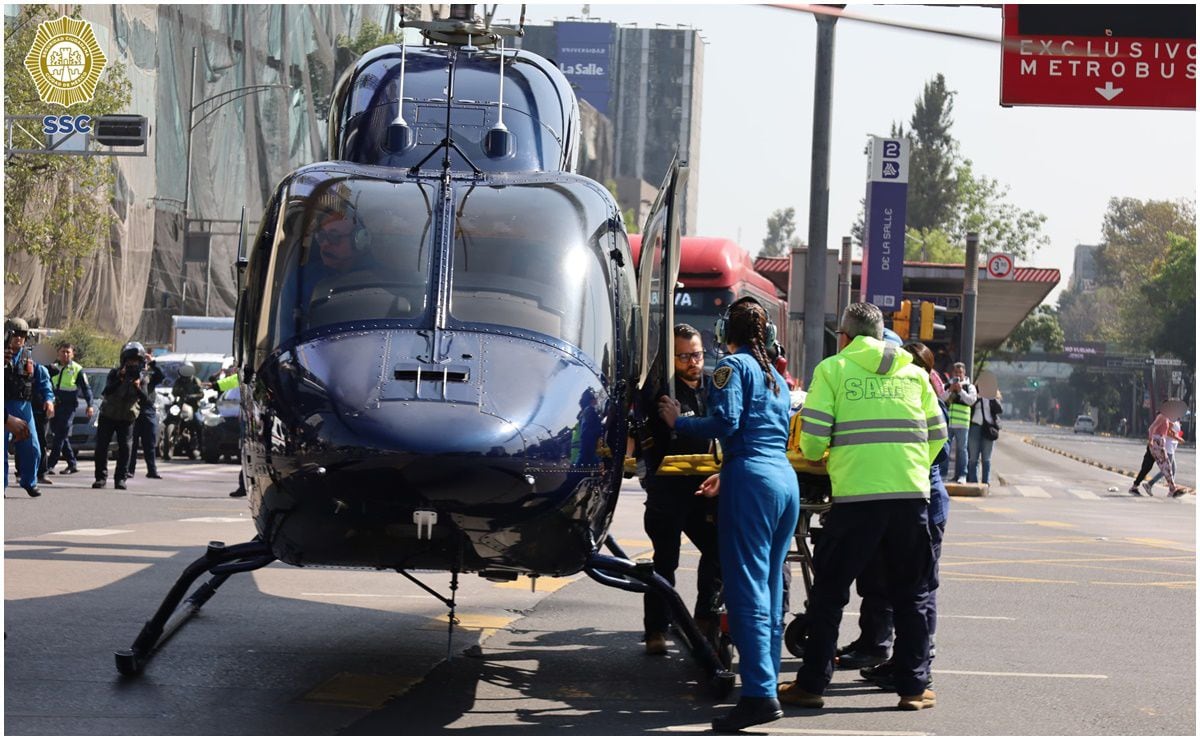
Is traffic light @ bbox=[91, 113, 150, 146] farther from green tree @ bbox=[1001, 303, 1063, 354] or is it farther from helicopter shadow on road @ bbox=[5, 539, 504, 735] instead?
green tree @ bbox=[1001, 303, 1063, 354]

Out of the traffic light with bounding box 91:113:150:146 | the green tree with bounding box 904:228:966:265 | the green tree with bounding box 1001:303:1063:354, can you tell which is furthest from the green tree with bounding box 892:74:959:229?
the traffic light with bounding box 91:113:150:146

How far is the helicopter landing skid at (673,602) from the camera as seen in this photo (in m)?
7.46

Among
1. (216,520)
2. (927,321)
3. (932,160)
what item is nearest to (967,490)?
(927,321)

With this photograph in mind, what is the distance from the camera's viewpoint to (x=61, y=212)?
37500mm

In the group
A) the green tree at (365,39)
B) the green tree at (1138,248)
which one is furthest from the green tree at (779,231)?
the green tree at (365,39)

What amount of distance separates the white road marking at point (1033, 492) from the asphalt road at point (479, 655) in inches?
468

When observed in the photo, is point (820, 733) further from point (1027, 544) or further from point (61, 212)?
point (61, 212)

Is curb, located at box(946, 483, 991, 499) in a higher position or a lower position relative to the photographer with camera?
lower

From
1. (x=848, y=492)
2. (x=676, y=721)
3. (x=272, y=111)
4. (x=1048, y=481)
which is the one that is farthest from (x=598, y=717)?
(x=272, y=111)

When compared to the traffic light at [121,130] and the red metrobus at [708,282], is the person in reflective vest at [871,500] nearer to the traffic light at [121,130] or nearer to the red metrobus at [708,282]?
the red metrobus at [708,282]

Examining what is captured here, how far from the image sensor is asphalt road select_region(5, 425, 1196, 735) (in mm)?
6836

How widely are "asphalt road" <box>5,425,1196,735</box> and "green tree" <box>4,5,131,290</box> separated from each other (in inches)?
918

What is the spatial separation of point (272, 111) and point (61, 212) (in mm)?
22046

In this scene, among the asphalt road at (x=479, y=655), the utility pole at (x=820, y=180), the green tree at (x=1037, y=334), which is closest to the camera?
the asphalt road at (x=479, y=655)
